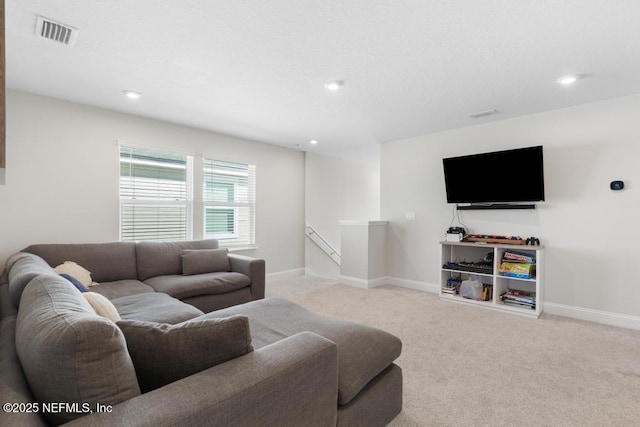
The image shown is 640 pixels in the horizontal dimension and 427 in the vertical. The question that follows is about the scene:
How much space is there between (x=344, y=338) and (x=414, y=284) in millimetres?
3296

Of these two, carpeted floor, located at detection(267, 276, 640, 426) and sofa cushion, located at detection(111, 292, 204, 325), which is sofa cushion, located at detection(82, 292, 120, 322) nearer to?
sofa cushion, located at detection(111, 292, 204, 325)

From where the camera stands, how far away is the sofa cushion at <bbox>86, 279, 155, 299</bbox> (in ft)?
8.74

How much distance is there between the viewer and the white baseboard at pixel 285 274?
17.4 ft

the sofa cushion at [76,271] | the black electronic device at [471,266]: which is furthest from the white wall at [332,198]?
the sofa cushion at [76,271]

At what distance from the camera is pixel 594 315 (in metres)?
3.27

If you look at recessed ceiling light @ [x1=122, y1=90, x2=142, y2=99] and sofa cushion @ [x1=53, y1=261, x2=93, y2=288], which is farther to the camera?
recessed ceiling light @ [x1=122, y1=90, x2=142, y2=99]

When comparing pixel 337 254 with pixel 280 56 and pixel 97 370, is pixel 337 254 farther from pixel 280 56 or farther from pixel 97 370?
pixel 97 370

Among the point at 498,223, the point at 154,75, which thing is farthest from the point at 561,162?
the point at 154,75

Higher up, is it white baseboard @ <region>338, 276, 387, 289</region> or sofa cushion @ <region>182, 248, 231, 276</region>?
sofa cushion @ <region>182, 248, 231, 276</region>

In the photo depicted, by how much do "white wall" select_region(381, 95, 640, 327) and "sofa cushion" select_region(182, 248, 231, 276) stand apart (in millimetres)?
3044

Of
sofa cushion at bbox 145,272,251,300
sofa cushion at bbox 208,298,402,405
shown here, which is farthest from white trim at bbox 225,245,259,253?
sofa cushion at bbox 208,298,402,405

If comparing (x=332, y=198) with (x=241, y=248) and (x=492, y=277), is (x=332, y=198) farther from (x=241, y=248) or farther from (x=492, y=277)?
(x=492, y=277)

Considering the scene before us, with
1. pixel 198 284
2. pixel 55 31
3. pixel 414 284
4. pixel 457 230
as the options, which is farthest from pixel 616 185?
pixel 55 31

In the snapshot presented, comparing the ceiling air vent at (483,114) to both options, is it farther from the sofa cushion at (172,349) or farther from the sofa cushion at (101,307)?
the sofa cushion at (101,307)
